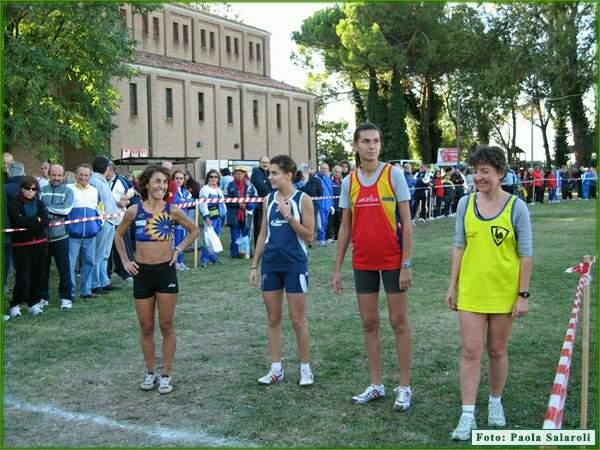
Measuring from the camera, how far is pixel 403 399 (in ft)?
18.8

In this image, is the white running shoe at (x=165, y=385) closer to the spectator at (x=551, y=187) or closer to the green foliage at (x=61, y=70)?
the green foliage at (x=61, y=70)

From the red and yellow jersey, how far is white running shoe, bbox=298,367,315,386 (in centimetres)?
122

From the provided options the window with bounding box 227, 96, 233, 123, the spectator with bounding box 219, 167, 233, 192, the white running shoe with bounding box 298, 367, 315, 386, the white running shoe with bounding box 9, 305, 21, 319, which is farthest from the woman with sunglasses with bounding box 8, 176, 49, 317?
the window with bounding box 227, 96, 233, 123

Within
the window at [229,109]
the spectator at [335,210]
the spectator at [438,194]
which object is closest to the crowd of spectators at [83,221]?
the spectator at [335,210]

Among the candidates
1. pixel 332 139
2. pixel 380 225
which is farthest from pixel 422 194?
pixel 332 139

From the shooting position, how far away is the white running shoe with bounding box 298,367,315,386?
21.0 feet

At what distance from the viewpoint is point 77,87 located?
96.9ft

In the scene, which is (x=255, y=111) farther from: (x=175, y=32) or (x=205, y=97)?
(x=175, y=32)

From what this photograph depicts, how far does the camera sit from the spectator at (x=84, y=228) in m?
10.8

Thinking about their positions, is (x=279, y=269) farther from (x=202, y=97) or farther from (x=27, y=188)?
(x=202, y=97)

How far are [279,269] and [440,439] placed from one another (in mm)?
2024

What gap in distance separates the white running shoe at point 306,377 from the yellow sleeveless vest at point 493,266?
1845mm

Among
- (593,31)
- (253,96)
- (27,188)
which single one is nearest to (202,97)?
(253,96)

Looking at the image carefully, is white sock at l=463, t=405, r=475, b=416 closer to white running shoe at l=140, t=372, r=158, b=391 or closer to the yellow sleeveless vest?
the yellow sleeveless vest
